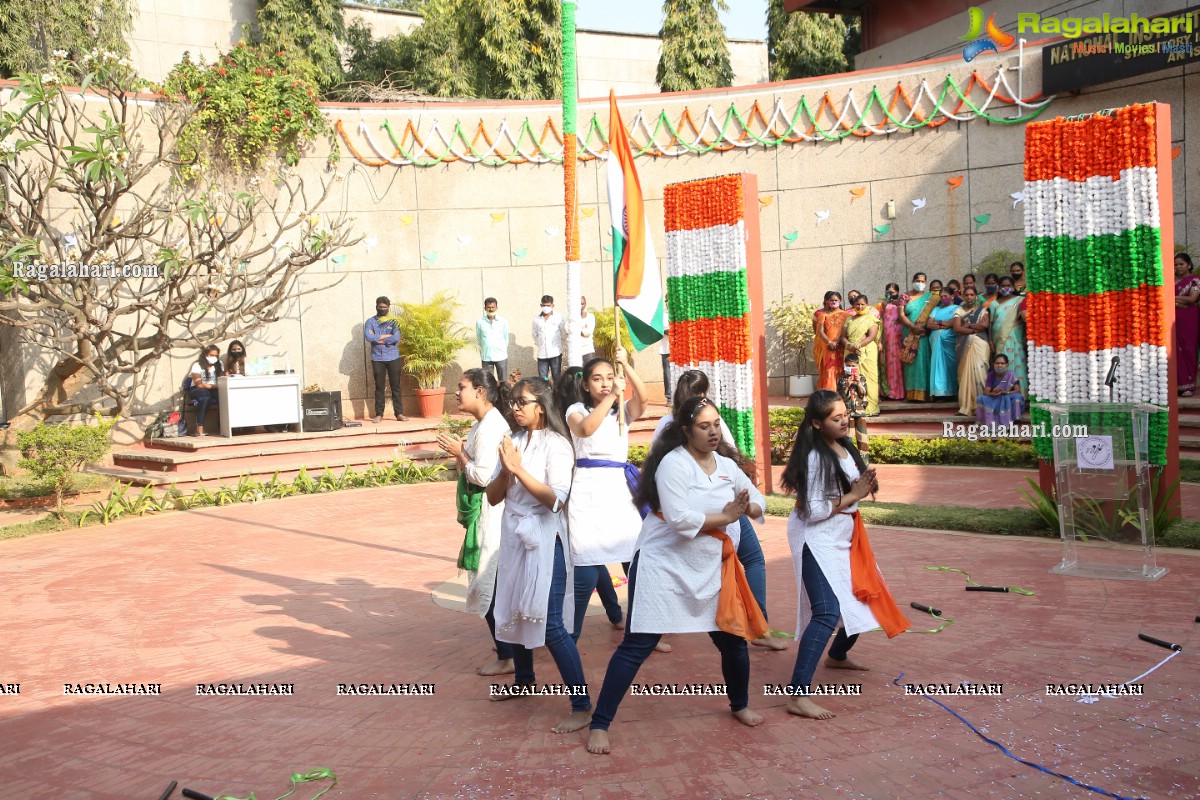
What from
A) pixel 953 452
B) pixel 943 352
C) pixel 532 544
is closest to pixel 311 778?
pixel 532 544

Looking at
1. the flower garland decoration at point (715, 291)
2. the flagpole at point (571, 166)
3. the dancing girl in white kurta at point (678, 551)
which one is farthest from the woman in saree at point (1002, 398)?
the dancing girl in white kurta at point (678, 551)

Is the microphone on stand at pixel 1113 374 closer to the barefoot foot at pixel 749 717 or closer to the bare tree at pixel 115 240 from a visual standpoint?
the barefoot foot at pixel 749 717

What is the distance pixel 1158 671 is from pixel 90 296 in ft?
38.6

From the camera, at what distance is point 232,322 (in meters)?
14.3

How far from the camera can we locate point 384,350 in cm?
1518

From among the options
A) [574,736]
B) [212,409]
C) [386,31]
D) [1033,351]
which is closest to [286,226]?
[212,409]

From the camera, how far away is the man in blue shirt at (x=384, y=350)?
1516 cm

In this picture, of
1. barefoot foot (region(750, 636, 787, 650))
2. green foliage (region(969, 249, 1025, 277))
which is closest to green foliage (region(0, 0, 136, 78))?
green foliage (region(969, 249, 1025, 277))

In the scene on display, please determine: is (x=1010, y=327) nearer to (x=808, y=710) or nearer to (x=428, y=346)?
(x=428, y=346)

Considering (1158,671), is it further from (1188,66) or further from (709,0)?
(709,0)

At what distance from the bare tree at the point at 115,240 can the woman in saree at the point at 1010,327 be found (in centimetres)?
886

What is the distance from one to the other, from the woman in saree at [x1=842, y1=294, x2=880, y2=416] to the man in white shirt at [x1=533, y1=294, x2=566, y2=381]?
4.47m

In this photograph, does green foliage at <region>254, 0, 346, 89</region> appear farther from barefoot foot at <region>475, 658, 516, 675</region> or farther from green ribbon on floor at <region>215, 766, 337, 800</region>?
green ribbon on floor at <region>215, 766, 337, 800</region>

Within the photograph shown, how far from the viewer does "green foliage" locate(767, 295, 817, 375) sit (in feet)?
52.1
